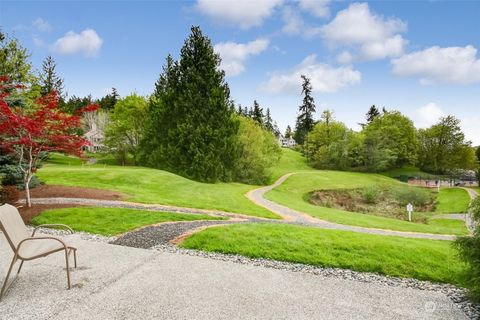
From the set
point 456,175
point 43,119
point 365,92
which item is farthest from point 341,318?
point 456,175

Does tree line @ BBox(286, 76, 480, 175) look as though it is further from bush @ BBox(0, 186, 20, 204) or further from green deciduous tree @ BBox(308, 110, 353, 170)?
bush @ BBox(0, 186, 20, 204)

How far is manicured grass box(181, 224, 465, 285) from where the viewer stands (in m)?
7.19

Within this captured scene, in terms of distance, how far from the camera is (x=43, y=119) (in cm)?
1216

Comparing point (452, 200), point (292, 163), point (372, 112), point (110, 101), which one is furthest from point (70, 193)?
point (372, 112)

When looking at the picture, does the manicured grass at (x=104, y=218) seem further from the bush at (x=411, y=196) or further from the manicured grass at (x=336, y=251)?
the bush at (x=411, y=196)

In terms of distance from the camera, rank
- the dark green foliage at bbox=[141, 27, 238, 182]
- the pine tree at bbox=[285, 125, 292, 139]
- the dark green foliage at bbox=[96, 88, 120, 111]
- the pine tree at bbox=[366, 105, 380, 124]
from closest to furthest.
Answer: the dark green foliage at bbox=[141, 27, 238, 182], the dark green foliage at bbox=[96, 88, 120, 111], the pine tree at bbox=[366, 105, 380, 124], the pine tree at bbox=[285, 125, 292, 139]

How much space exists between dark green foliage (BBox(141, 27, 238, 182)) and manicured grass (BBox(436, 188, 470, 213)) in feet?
77.0

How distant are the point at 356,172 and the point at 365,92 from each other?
3803cm

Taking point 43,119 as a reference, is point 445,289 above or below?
below

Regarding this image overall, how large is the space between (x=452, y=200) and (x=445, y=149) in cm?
3016

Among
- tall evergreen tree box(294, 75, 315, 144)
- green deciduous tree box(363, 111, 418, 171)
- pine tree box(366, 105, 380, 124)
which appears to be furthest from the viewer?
pine tree box(366, 105, 380, 124)

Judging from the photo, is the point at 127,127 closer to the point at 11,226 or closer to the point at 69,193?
the point at 69,193

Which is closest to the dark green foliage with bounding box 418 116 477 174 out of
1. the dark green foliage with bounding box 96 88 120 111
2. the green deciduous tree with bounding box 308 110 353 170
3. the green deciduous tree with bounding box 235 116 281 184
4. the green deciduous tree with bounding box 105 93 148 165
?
the green deciduous tree with bounding box 308 110 353 170

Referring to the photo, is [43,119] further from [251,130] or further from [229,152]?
[251,130]
